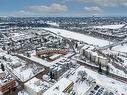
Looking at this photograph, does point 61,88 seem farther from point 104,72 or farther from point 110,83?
point 104,72

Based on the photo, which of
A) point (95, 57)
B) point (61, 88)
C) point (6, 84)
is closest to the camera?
point (61, 88)

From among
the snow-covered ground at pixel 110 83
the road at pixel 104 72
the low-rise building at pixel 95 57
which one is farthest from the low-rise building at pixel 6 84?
the low-rise building at pixel 95 57

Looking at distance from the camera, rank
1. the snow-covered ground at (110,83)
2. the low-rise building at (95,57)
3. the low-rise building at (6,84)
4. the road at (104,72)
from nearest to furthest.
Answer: the low-rise building at (6,84) < the snow-covered ground at (110,83) < the road at (104,72) < the low-rise building at (95,57)

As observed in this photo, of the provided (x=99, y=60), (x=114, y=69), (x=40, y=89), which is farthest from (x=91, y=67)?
(x=40, y=89)

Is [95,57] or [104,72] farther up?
[95,57]

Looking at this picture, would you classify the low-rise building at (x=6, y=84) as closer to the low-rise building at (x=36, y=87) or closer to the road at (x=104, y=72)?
the low-rise building at (x=36, y=87)

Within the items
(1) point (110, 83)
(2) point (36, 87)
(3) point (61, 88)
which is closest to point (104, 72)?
(1) point (110, 83)

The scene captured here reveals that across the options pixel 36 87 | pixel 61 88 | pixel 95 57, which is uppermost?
pixel 95 57

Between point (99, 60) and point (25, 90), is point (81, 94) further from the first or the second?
point (99, 60)
